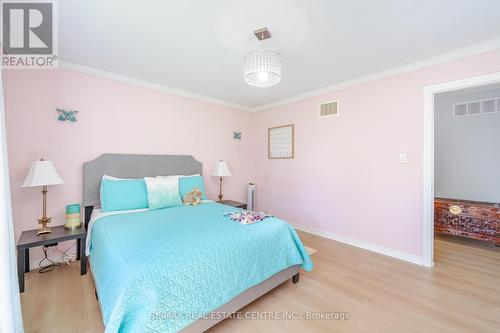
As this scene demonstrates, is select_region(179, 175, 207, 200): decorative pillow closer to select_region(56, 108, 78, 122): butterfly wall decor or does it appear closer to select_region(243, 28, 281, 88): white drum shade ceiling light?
select_region(56, 108, 78, 122): butterfly wall decor

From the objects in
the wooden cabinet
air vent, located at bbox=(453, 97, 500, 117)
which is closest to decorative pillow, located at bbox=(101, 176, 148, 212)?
the wooden cabinet

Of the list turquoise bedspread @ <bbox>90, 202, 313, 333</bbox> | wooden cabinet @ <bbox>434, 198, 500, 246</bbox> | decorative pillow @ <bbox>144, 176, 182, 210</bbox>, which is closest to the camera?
turquoise bedspread @ <bbox>90, 202, 313, 333</bbox>

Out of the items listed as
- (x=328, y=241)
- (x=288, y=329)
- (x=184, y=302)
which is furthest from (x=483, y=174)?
(x=184, y=302)

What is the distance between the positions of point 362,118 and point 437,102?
204 centimetres

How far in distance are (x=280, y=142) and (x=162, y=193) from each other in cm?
237

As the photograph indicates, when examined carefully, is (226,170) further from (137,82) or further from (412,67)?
(412,67)

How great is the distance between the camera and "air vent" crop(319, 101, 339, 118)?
3.31 meters

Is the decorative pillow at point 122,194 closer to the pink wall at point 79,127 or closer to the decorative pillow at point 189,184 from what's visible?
the pink wall at point 79,127

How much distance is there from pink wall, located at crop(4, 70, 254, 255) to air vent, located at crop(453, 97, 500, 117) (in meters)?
4.32

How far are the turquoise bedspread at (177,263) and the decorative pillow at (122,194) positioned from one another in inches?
15.2

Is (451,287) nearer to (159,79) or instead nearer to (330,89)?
(330,89)

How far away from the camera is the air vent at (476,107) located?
→ 327cm

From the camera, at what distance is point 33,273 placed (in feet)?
7.48

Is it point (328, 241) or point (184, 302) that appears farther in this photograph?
point (328, 241)
